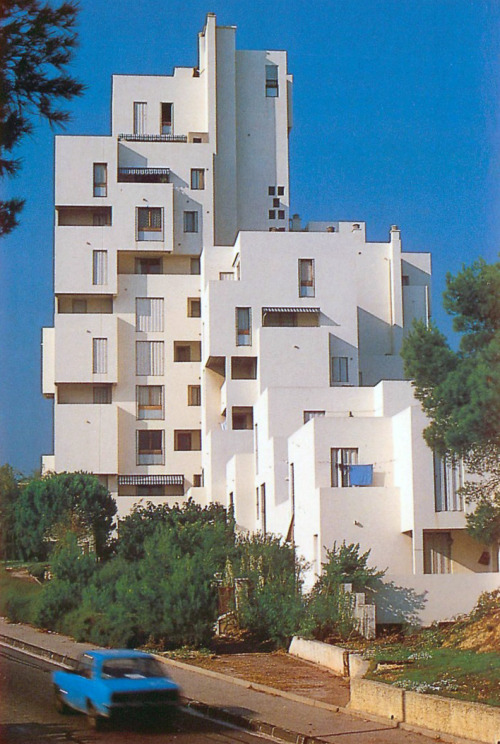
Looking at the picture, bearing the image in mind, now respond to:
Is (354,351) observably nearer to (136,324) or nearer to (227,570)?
(136,324)

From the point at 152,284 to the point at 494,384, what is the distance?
46.1 meters

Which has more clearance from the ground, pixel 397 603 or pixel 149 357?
pixel 149 357

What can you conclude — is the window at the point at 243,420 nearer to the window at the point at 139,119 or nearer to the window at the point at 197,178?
the window at the point at 197,178

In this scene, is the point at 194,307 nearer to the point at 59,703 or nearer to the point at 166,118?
the point at 166,118

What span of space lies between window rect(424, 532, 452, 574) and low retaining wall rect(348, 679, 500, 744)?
13.5 meters

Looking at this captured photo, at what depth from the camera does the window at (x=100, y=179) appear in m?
69.4

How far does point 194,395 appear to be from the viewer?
67.0 m

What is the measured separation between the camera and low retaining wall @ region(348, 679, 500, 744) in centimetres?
1641

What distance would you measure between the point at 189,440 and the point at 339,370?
11.9 meters

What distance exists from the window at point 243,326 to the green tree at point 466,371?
105 ft

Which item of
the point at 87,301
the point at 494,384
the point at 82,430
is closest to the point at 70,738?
the point at 494,384

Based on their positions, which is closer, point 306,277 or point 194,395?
point 306,277

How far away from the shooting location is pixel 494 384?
23.2 meters

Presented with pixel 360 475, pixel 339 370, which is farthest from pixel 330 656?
pixel 339 370
